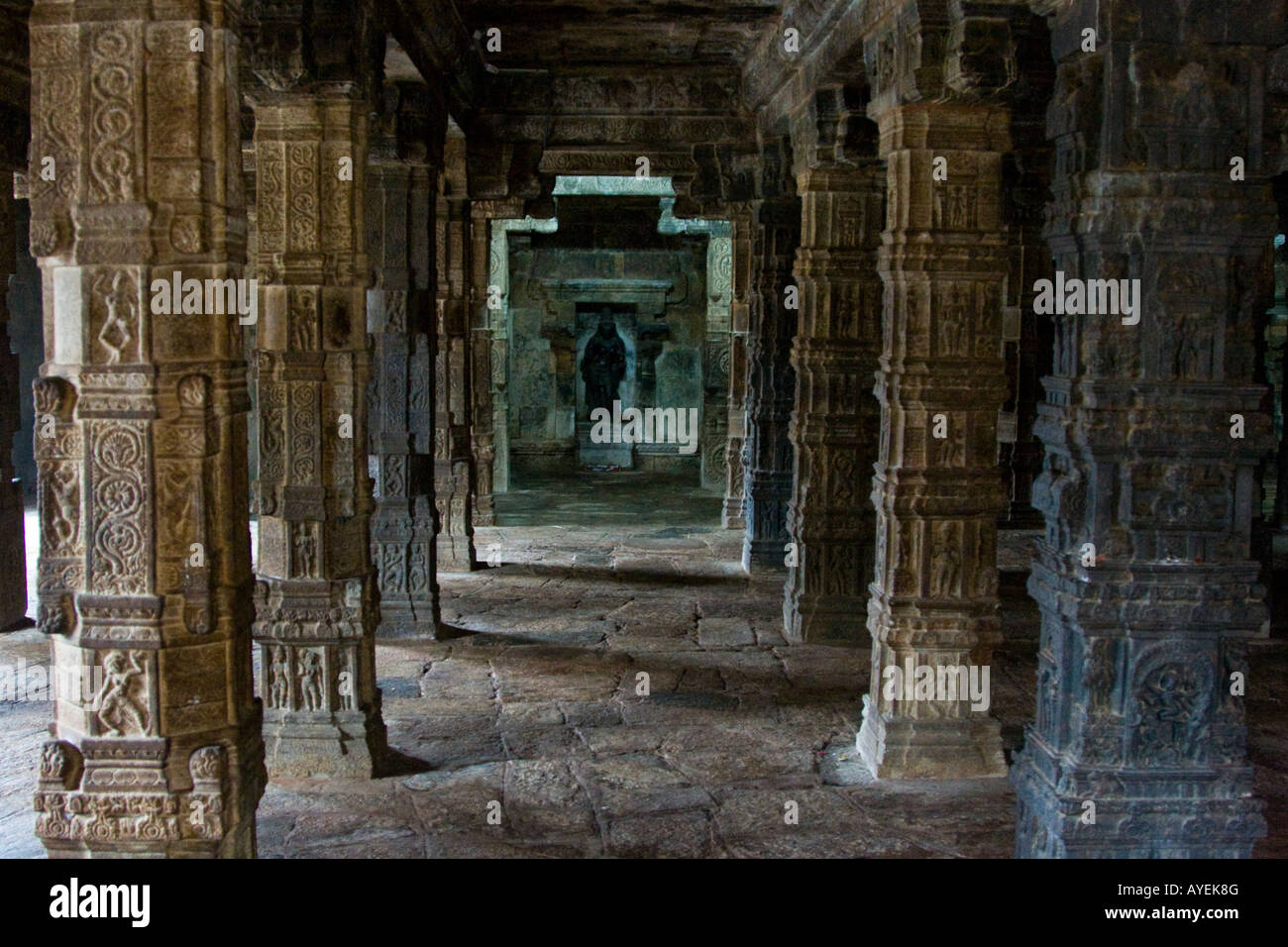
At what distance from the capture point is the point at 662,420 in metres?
20.9

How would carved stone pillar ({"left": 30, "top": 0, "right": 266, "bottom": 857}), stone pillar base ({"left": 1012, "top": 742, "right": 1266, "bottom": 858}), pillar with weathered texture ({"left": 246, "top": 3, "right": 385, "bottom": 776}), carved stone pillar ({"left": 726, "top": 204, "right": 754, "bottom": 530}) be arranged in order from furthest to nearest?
carved stone pillar ({"left": 726, "top": 204, "right": 754, "bottom": 530}), pillar with weathered texture ({"left": 246, "top": 3, "right": 385, "bottom": 776}), stone pillar base ({"left": 1012, "top": 742, "right": 1266, "bottom": 858}), carved stone pillar ({"left": 30, "top": 0, "right": 266, "bottom": 857})

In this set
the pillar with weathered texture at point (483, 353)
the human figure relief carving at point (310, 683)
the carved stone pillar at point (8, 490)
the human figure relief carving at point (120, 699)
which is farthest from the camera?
the pillar with weathered texture at point (483, 353)

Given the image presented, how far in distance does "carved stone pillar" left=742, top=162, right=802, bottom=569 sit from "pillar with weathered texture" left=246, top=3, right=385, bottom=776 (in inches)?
207

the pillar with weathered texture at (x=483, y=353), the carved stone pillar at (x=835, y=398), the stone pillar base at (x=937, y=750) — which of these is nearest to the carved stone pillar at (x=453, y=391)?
the pillar with weathered texture at (x=483, y=353)

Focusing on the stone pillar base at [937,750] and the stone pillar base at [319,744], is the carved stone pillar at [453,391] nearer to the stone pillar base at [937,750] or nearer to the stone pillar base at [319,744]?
the stone pillar base at [319,744]

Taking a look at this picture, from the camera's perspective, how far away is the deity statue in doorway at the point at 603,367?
71.4 ft

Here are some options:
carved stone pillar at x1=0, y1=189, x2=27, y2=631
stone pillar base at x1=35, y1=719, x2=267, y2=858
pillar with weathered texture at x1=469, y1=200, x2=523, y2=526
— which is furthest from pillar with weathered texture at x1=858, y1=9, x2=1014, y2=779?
pillar with weathered texture at x1=469, y1=200, x2=523, y2=526

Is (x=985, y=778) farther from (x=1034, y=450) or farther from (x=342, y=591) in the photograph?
(x=1034, y=450)

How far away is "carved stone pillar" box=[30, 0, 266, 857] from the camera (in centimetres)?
348

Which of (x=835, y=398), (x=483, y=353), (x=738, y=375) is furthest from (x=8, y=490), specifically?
(x=738, y=375)

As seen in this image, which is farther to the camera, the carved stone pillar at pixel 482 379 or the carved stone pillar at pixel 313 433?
the carved stone pillar at pixel 482 379

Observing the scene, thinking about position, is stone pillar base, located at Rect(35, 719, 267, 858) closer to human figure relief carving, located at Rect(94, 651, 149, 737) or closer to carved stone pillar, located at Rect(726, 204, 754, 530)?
human figure relief carving, located at Rect(94, 651, 149, 737)

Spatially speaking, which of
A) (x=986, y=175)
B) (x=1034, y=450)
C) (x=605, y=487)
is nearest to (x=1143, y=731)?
(x=986, y=175)

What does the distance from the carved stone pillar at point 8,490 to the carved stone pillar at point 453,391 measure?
10.4 feet
